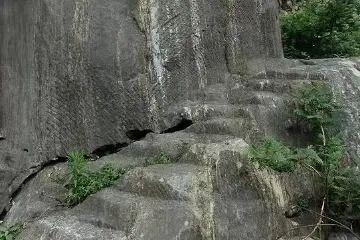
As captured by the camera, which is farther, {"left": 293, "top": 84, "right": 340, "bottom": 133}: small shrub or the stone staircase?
{"left": 293, "top": 84, "right": 340, "bottom": 133}: small shrub

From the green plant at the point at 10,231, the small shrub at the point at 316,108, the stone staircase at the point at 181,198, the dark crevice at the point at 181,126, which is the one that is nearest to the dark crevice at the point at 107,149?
the stone staircase at the point at 181,198

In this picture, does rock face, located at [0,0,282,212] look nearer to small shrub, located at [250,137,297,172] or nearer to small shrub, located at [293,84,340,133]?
small shrub, located at [293,84,340,133]

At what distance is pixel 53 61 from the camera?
6.45 meters

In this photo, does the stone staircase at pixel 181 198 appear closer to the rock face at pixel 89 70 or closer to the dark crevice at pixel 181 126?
the dark crevice at pixel 181 126

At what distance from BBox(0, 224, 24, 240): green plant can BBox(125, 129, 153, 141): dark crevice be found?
1792 mm

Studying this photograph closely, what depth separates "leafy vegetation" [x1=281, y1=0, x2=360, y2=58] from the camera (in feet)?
34.2

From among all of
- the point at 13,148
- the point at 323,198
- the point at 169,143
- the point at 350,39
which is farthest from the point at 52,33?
the point at 350,39

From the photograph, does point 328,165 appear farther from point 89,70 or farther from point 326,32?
point 326,32

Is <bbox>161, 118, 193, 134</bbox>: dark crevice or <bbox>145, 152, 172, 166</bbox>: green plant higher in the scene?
<bbox>161, 118, 193, 134</bbox>: dark crevice

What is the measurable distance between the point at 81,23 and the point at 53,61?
61cm

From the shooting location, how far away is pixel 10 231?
16.8 ft

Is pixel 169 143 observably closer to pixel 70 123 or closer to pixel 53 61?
pixel 70 123

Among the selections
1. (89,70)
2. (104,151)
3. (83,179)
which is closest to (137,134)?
(104,151)

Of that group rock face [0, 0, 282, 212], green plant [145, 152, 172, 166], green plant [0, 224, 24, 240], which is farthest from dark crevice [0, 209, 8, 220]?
green plant [145, 152, 172, 166]
